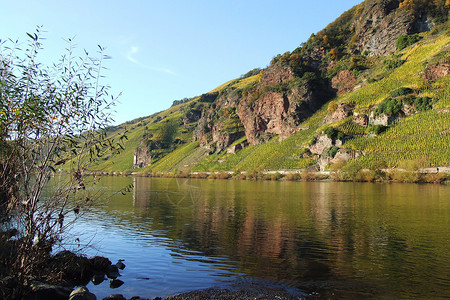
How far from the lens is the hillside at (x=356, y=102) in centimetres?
9650

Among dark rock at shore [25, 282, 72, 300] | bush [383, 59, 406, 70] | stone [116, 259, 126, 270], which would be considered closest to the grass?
bush [383, 59, 406, 70]

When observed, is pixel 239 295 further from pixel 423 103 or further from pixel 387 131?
pixel 423 103

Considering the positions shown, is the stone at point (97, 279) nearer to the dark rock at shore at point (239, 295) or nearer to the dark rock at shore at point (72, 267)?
the dark rock at shore at point (72, 267)

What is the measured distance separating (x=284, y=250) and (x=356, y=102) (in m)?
118

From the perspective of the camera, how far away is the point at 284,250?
21234mm

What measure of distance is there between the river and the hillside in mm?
61578

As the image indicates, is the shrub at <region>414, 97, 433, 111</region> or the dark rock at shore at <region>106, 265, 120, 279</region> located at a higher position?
the shrub at <region>414, 97, 433, 111</region>

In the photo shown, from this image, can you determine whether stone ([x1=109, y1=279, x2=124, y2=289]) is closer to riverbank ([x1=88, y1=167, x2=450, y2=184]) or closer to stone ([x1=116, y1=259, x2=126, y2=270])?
stone ([x1=116, y1=259, x2=126, y2=270])

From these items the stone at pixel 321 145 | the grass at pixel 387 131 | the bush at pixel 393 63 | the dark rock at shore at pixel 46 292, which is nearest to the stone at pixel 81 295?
the dark rock at shore at pixel 46 292

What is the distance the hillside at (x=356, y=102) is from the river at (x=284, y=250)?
6158 centimetres

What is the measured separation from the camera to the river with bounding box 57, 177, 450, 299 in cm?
1514

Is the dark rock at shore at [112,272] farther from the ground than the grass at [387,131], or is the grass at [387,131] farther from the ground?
the grass at [387,131]

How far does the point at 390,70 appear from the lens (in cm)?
13112

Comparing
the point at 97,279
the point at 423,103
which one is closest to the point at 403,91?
the point at 423,103
